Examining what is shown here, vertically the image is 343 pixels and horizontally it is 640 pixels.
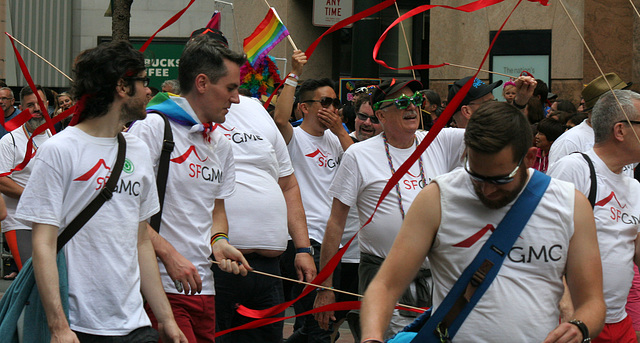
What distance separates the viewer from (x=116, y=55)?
394cm

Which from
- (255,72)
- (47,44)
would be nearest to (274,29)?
(255,72)

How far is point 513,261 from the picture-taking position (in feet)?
9.97

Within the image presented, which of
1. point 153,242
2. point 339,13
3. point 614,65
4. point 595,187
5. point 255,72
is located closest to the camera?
point 153,242

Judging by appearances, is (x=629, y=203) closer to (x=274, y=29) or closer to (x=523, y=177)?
(x=523, y=177)

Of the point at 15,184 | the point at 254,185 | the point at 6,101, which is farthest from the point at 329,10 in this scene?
the point at 254,185

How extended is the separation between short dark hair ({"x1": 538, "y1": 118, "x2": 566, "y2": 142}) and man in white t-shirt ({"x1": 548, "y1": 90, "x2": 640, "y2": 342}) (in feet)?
11.1

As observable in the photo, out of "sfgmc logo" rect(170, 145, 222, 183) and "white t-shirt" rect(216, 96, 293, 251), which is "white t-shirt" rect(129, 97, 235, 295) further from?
"white t-shirt" rect(216, 96, 293, 251)

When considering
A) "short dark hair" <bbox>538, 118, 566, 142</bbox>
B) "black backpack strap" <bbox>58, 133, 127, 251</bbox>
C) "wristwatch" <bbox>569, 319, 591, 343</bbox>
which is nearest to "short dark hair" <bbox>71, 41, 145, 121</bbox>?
"black backpack strap" <bbox>58, 133, 127, 251</bbox>

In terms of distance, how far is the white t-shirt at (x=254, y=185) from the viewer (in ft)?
17.0

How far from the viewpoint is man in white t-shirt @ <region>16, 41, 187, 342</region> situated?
11.7ft

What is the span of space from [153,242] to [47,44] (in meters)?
19.7

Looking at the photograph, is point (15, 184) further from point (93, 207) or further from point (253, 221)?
point (93, 207)

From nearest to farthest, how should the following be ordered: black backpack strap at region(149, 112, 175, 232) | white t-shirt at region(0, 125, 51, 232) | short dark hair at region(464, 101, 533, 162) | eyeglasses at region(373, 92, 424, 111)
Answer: short dark hair at region(464, 101, 533, 162)
black backpack strap at region(149, 112, 175, 232)
eyeglasses at region(373, 92, 424, 111)
white t-shirt at region(0, 125, 51, 232)

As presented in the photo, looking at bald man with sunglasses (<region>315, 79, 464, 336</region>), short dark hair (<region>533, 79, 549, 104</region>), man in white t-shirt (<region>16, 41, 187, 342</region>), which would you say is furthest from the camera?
short dark hair (<region>533, 79, 549, 104</region>)
